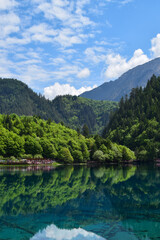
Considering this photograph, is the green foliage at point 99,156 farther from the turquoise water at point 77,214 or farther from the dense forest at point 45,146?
the turquoise water at point 77,214

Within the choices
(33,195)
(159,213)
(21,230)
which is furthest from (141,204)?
(21,230)

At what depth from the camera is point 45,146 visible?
120m

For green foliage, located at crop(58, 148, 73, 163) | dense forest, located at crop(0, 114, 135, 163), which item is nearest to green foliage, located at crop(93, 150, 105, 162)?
dense forest, located at crop(0, 114, 135, 163)

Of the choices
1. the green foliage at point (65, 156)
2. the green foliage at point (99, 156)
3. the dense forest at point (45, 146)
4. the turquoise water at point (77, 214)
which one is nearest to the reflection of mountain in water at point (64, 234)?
the turquoise water at point (77, 214)

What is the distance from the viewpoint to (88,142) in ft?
472

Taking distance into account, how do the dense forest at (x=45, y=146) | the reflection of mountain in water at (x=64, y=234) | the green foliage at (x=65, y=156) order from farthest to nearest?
the green foliage at (x=65, y=156)
the dense forest at (x=45, y=146)
the reflection of mountain in water at (x=64, y=234)

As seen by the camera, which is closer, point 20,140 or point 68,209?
point 68,209

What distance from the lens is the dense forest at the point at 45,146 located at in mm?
105500

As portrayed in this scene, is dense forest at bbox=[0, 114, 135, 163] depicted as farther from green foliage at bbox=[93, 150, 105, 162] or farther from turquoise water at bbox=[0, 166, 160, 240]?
turquoise water at bbox=[0, 166, 160, 240]

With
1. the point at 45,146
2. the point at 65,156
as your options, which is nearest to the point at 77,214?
the point at 65,156

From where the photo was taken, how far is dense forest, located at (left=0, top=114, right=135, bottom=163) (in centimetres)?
10550

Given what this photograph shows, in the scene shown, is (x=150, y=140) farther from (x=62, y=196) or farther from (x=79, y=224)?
(x=79, y=224)

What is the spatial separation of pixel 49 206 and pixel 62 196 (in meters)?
6.21

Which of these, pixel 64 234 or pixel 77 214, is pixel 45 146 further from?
pixel 64 234
